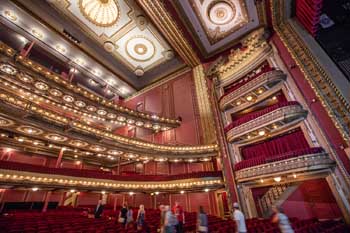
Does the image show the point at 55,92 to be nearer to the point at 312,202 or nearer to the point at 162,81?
the point at 162,81

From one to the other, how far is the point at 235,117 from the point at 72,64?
14.6 metres

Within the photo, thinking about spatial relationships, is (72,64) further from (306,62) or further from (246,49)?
(306,62)

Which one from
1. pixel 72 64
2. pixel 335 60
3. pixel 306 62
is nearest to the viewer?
pixel 335 60

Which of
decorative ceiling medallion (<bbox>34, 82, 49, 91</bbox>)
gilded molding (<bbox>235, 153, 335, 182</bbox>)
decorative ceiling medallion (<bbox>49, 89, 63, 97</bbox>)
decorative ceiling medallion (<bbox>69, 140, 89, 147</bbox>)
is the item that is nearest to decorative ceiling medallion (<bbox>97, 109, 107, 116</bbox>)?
decorative ceiling medallion (<bbox>49, 89, 63, 97</bbox>)

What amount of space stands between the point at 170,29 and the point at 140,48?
396 centimetres

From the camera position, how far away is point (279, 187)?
10.4 meters

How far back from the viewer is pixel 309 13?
9102 mm

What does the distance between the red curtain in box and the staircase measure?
8230mm

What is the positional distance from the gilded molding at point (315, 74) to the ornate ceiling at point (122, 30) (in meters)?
8.79

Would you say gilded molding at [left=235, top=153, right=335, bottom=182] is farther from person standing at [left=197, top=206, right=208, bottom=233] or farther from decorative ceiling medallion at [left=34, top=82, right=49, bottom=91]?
decorative ceiling medallion at [left=34, top=82, right=49, bottom=91]

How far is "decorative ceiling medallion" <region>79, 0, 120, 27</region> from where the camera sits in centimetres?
1338

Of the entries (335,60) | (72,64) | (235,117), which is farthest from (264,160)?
(72,64)

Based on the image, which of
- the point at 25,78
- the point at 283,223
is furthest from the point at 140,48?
the point at 283,223

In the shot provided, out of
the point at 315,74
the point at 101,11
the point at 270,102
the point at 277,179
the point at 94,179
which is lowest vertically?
the point at 277,179
